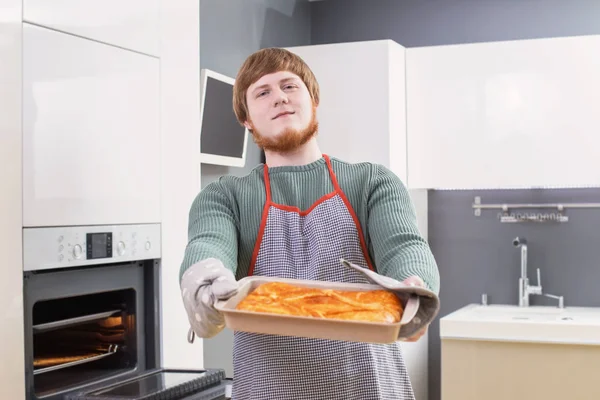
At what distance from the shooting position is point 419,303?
1.42 metres

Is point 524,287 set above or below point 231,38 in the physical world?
below

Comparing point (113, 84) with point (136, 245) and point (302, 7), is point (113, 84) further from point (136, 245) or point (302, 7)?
point (302, 7)

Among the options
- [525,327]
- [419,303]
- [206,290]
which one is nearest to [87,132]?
[206,290]

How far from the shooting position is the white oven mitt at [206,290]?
140 cm

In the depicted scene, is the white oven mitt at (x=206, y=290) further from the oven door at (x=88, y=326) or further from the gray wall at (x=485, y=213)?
the gray wall at (x=485, y=213)

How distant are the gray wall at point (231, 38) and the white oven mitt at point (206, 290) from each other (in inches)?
77.1

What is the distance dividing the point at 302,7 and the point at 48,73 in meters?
2.87

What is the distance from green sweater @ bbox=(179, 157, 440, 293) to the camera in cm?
157

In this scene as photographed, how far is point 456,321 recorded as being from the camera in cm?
392

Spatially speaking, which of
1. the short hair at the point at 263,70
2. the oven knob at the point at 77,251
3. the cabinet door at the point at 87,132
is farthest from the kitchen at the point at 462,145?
the short hair at the point at 263,70

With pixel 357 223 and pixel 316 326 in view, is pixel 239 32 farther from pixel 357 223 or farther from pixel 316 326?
pixel 316 326

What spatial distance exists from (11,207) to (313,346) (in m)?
0.80

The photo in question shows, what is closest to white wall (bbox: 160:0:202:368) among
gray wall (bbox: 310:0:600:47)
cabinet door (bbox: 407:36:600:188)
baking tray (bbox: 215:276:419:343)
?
baking tray (bbox: 215:276:419:343)

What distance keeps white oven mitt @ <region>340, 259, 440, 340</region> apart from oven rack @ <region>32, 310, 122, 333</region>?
36.8 inches
